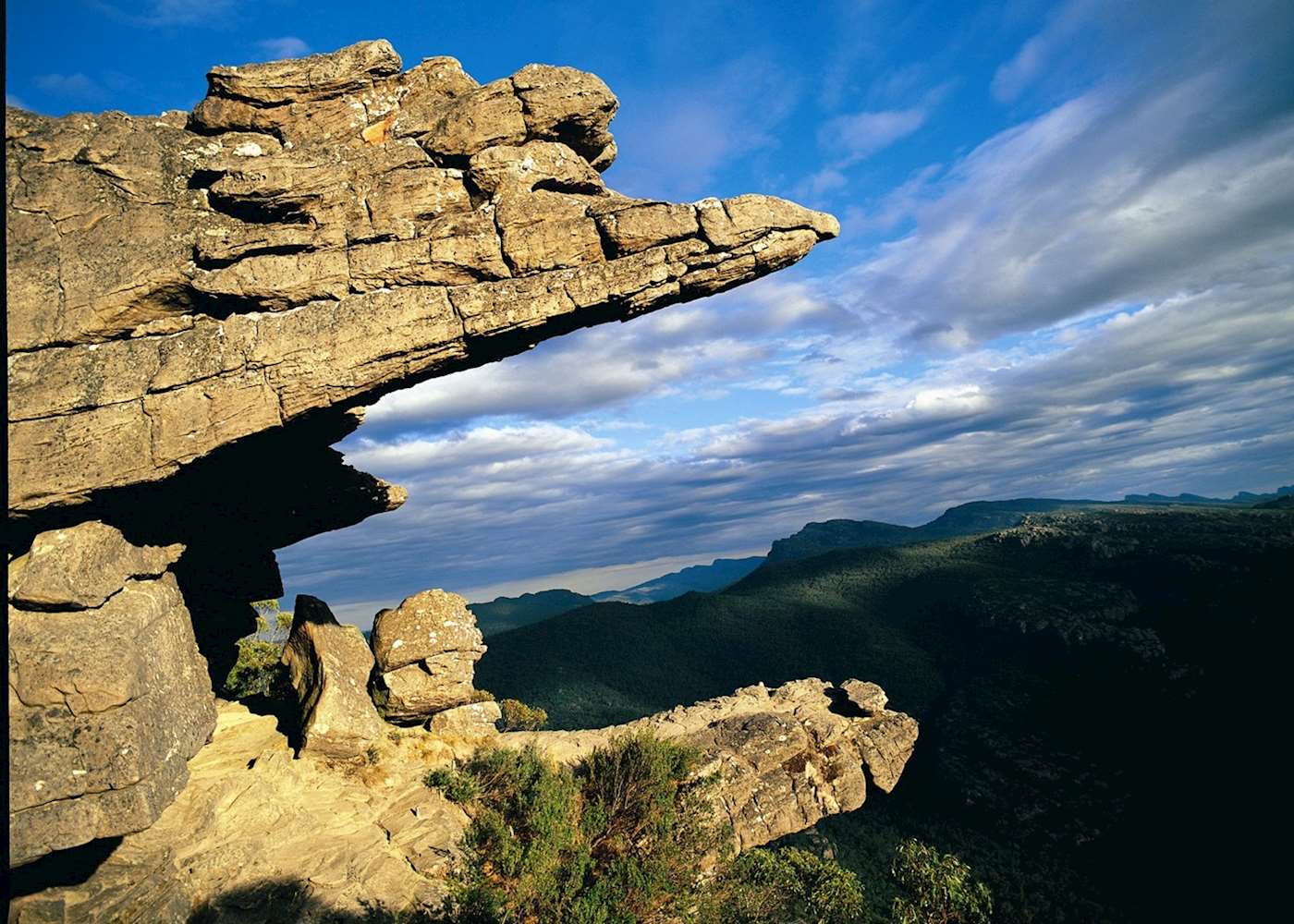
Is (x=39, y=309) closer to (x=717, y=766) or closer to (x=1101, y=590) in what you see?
(x=717, y=766)

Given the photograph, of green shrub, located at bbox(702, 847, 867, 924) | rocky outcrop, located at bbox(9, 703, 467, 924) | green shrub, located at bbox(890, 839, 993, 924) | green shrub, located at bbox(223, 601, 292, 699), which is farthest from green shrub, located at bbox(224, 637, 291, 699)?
green shrub, located at bbox(890, 839, 993, 924)

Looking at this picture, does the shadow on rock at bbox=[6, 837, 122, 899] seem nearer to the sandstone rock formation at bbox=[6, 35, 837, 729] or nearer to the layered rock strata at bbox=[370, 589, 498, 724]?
the sandstone rock formation at bbox=[6, 35, 837, 729]

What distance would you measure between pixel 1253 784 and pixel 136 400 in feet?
346

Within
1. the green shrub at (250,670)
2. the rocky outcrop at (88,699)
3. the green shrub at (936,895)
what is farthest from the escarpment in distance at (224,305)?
the green shrub at (936,895)

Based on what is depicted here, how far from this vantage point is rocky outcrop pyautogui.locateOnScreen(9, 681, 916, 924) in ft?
53.3

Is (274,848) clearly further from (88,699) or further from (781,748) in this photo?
(781,748)

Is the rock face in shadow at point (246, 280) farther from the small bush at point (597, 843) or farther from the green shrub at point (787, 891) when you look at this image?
the green shrub at point (787, 891)

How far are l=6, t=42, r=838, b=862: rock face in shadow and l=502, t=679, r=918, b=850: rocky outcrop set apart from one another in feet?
46.5

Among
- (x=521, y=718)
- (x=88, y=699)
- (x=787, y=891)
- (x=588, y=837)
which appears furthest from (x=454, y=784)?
(x=521, y=718)

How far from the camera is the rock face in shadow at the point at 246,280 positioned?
16406 millimetres

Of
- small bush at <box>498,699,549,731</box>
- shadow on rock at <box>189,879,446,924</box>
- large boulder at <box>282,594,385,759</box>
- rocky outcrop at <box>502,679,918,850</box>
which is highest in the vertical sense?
Answer: large boulder at <box>282,594,385,759</box>

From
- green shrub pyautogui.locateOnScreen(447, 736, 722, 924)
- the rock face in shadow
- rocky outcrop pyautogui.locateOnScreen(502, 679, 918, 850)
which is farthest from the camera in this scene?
rocky outcrop pyautogui.locateOnScreen(502, 679, 918, 850)

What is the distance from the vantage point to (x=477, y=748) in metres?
24.5

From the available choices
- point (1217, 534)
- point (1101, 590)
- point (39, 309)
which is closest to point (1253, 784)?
point (1101, 590)
